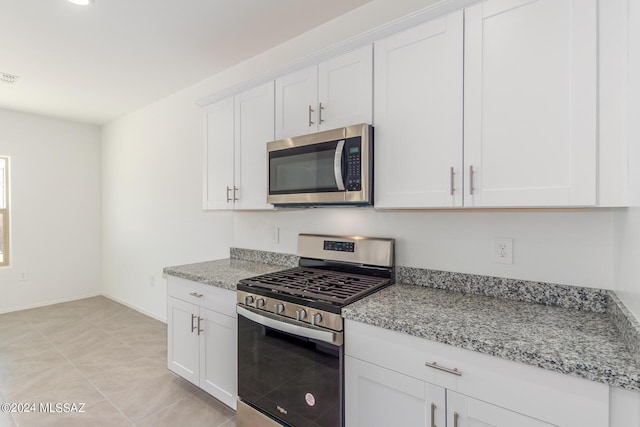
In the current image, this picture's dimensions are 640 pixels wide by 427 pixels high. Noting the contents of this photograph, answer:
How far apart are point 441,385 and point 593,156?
38.8 inches

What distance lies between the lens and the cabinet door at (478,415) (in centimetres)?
105

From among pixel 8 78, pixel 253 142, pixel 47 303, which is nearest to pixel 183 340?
pixel 253 142

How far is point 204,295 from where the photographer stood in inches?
85.7

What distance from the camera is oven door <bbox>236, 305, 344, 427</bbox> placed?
148 cm

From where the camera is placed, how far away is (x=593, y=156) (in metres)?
1.14

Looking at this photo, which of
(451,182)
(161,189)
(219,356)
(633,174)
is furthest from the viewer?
(161,189)

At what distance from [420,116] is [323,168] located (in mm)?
586

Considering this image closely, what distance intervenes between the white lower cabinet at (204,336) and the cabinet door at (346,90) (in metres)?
1.23

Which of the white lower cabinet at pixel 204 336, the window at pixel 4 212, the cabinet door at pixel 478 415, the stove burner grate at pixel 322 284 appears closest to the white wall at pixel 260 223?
the stove burner grate at pixel 322 284

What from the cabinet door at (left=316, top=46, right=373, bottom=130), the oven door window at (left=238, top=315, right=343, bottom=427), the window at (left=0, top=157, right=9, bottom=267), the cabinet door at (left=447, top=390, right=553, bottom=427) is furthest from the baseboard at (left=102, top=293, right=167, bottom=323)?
the cabinet door at (left=447, top=390, right=553, bottom=427)

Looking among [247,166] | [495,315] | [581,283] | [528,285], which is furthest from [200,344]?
[581,283]

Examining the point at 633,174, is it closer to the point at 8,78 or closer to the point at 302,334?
the point at 302,334

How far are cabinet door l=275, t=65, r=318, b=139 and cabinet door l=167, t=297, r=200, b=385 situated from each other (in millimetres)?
1394

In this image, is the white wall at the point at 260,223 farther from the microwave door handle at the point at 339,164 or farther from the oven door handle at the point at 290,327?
the oven door handle at the point at 290,327
